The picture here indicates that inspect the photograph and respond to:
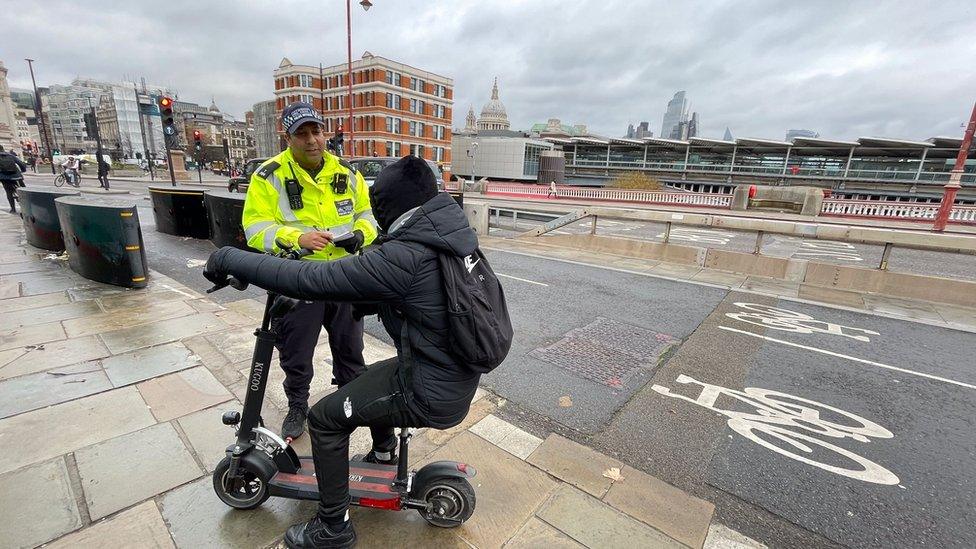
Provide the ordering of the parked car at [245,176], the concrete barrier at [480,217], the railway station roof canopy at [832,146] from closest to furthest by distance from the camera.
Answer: the concrete barrier at [480,217], the parked car at [245,176], the railway station roof canopy at [832,146]

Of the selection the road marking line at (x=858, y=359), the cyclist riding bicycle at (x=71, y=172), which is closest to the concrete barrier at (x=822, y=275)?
the road marking line at (x=858, y=359)

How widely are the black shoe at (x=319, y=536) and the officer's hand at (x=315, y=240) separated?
1.33m

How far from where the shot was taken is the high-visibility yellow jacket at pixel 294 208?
250 centimetres

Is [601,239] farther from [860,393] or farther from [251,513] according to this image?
[251,513]

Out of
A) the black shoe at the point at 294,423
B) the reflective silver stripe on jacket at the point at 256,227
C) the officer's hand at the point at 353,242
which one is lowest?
the black shoe at the point at 294,423

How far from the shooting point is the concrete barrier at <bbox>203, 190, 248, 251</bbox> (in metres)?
8.08

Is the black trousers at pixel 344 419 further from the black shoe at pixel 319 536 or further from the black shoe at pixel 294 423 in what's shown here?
the black shoe at pixel 294 423

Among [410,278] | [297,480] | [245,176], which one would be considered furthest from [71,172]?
[410,278]

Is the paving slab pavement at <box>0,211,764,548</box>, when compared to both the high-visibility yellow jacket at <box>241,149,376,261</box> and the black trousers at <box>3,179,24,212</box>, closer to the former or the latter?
the high-visibility yellow jacket at <box>241,149,376,261</box>

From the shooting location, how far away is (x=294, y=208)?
2.62 metres

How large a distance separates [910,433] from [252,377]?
188 inches

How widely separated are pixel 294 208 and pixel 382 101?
187 ft

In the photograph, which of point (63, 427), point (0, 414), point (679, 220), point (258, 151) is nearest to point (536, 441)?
point (63, 427)

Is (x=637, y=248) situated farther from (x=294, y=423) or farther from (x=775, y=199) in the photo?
(x=775, y=199)
